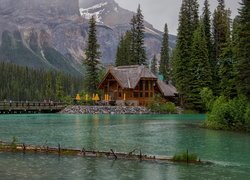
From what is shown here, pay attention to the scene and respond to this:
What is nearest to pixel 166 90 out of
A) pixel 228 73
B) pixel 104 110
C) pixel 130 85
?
pixel 130 85

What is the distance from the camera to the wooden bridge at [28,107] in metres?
66.9

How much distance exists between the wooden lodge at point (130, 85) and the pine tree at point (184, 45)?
4.80m

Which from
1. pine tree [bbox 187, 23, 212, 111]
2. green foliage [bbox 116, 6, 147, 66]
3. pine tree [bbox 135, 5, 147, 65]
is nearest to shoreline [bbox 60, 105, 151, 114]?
pine tree [bbox 187, 23, 212, 111]

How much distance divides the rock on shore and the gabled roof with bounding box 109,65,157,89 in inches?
236

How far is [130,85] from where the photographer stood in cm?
7362

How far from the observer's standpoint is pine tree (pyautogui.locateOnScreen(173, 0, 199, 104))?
240 ft

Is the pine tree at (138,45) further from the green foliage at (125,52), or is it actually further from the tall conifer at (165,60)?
the tall conifer at (165,60)

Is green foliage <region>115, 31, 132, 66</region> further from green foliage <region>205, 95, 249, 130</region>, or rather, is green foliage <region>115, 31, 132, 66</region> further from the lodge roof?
green foliage <region>205, 95, 249, 130</region>

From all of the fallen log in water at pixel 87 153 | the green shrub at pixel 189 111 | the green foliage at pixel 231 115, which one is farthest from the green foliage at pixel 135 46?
the fallen log in water at pixel 87 153

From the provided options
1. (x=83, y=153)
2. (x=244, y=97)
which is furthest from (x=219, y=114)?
(x=83, y=153)

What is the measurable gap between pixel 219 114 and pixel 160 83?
41.4 m

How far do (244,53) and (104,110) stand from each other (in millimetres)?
31411

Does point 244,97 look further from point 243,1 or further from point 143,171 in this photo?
point 143,171

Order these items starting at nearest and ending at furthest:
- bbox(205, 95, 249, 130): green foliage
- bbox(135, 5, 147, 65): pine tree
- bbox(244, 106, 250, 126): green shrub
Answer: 1. bbox(244, 106, 250, 126): green shrub
2. bbox(205, 95, 249, 130): green foliage
3. bbox(135, 5, 147, 65): pine tree
